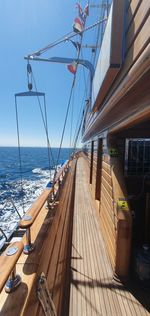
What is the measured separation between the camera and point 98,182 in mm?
4180

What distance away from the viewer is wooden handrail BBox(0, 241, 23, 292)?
0.87 m

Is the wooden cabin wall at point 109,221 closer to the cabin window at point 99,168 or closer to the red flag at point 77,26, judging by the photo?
the cabin window at point 99,168

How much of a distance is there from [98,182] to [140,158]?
1250mm

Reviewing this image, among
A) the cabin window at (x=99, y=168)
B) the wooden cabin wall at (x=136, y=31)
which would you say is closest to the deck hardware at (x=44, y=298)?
the wooden cabin wall at (x=136, y=31)

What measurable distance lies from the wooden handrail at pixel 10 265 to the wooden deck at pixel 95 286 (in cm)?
103

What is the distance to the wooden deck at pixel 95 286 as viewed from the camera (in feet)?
5.98

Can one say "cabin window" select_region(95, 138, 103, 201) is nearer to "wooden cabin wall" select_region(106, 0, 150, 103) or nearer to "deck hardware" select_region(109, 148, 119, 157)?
"deck hardware" select_region(109, 148, 119, 157)

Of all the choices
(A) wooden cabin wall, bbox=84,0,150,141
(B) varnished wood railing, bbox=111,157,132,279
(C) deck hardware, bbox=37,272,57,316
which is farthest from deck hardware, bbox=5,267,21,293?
(A) wooden cabin wall, bbox=84,0,150,141

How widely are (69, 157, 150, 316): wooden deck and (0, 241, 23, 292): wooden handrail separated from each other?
1028 millimetres

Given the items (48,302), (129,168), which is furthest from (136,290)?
(129,168)

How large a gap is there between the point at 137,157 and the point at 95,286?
6.94 ft

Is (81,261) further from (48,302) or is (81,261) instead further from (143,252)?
(48,302)

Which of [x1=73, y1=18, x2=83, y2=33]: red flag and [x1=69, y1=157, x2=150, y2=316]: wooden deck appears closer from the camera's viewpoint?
[x1=69, y1=157, x2=150, y2=316]: wooden deck

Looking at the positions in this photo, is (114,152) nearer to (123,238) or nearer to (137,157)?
(137,157)
